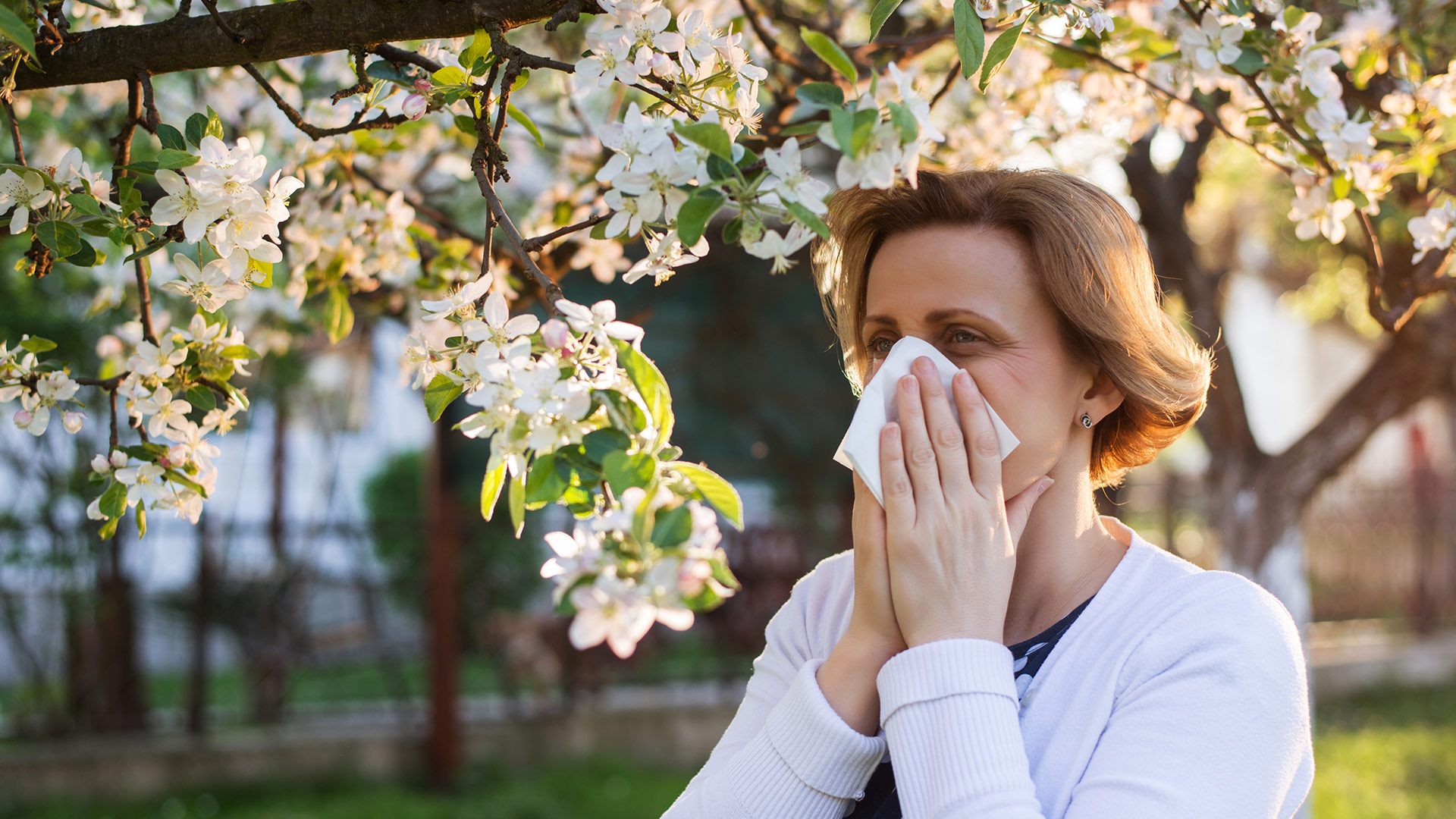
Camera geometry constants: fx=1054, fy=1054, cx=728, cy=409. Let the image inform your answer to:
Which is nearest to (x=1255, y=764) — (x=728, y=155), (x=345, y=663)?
(x=728, y=155)

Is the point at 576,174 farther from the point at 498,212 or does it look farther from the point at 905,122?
the point at 905,122

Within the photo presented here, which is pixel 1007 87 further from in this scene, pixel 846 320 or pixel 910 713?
pixel 910 713

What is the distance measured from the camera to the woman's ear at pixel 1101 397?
5.26 feet

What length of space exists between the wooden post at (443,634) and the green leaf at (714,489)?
477cm

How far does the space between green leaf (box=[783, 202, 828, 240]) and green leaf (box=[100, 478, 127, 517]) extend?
1.05 m

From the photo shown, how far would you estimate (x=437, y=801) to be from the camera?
534cm

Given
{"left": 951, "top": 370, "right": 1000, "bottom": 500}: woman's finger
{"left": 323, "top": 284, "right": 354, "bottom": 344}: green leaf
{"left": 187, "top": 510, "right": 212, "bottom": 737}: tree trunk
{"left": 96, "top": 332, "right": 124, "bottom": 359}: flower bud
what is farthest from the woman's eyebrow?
{"left": 187, "top": 510, "right": 212, "bottom": 737}: tree trunk

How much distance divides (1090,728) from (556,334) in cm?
86

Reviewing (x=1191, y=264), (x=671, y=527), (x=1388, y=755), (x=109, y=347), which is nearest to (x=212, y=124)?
(x=109, y=347)

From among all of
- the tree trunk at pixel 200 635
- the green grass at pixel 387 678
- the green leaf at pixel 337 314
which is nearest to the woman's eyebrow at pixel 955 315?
the green leaf at pixel 337 314

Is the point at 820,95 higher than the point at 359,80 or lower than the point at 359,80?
lower

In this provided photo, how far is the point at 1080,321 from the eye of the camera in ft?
4.91

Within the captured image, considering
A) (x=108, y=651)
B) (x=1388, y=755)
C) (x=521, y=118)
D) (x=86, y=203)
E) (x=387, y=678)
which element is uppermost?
(x=521, y=118)

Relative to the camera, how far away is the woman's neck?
1587 mm
